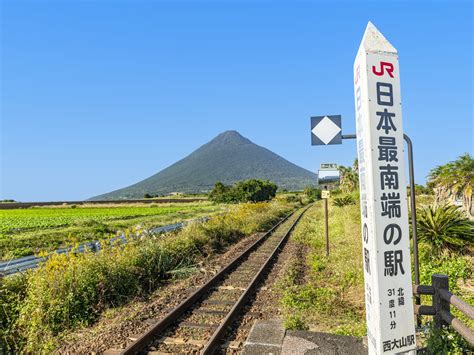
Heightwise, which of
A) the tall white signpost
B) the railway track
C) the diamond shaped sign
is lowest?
the railway track

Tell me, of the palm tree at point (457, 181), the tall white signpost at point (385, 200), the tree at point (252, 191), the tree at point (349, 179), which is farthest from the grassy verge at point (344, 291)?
the tree at point (252, 191)

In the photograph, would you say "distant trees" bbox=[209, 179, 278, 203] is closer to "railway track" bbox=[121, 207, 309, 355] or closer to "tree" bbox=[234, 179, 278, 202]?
"tree" bbox=[234, 179, 278, 202]

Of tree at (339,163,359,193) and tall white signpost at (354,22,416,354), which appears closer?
tall white signpost at (354,22,416,354)

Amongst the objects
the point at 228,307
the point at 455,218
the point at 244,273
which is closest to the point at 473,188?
the point at 455,218

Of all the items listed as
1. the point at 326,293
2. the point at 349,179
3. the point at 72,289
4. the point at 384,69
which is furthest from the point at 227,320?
the point at 349,179

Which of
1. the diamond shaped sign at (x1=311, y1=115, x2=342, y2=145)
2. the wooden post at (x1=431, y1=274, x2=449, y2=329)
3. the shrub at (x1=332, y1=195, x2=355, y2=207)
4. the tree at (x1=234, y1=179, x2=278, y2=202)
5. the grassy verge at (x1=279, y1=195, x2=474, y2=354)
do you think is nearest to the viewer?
the wooden post at (x1=431, y1=274, x2=449, y2=329)

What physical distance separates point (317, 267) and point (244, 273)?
192cm

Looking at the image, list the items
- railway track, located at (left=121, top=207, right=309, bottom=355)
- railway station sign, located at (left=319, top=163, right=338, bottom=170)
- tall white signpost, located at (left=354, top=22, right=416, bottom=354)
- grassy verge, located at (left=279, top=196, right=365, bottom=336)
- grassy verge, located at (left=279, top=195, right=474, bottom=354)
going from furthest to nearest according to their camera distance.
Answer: railway station sign, located at (left=319, top=163, right=338, bottom=170) < grassy verge, located at (left=279, top=196, right=365, bottom=336) < railway track, located at (left=121, top=207, right=309, bottom=355) < grassy verge, located at (left=279, top=195, right=474, bottom=354) < tall white signpost, located at (left=354, top=22, right=416, bottom=354)

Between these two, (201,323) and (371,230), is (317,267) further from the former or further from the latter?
(371,230)

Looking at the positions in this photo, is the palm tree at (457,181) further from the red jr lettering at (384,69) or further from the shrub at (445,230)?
the red jr lettering at (384,69)

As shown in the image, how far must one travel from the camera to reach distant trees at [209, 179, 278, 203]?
50094 mm

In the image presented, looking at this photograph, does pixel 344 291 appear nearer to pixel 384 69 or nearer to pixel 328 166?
pixel 328 166

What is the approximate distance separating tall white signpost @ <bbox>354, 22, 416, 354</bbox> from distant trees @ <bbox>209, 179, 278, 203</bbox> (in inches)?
1806

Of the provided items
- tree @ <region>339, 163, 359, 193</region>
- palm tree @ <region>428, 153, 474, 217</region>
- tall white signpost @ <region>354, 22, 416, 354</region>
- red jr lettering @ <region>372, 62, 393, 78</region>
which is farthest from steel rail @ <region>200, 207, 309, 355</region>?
tree @ <region>339, 163, 359, 193</region>
